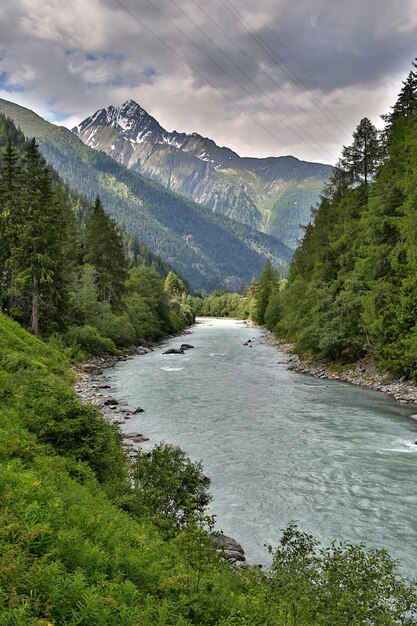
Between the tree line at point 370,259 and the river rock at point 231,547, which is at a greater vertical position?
the tree line at point 370,259

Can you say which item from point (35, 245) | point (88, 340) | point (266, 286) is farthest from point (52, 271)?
point (266, 286)

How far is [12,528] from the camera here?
6277mm

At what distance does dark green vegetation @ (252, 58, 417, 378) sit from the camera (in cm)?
3014

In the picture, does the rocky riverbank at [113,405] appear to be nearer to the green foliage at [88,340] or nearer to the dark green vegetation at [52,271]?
the green foliage at [88,340]

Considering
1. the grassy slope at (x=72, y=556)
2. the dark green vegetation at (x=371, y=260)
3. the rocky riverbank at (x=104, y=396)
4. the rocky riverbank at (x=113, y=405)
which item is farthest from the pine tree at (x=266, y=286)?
the grassy slope at (x=72, y=556)

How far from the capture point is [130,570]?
6.89m

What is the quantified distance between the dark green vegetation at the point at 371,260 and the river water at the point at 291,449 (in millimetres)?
4953

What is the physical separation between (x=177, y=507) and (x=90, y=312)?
42766mm

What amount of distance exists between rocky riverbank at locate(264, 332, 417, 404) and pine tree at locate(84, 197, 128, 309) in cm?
2767

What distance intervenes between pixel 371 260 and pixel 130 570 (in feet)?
109

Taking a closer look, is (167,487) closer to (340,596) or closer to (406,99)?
(340,596)

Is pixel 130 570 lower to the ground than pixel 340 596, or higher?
higher

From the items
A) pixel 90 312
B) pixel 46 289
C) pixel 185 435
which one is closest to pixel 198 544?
pixel 185 435

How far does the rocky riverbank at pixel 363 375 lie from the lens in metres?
30.7
